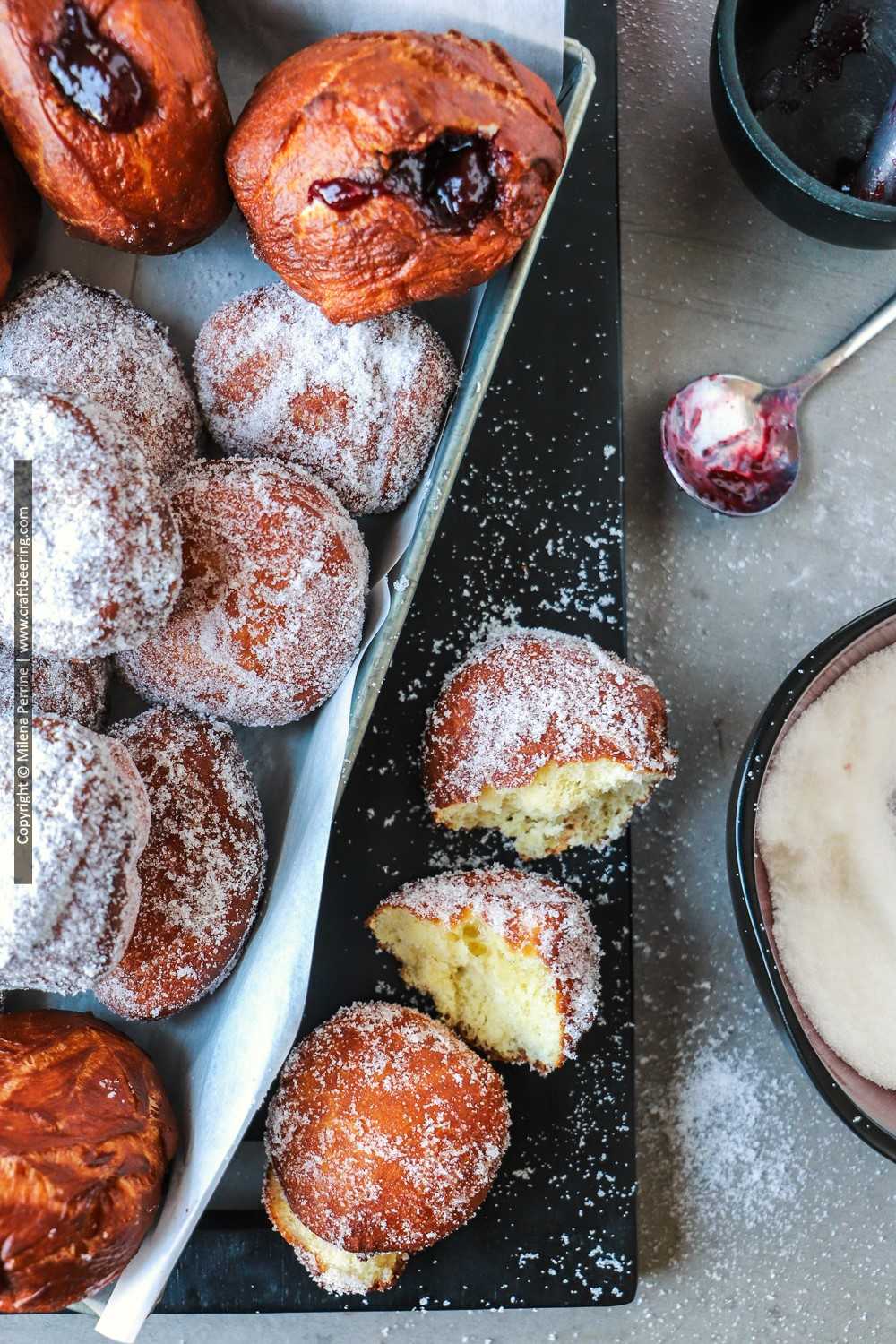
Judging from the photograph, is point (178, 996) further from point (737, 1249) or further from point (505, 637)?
point (737, 1249)

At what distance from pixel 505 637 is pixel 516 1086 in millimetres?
470

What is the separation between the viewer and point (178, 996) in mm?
1062

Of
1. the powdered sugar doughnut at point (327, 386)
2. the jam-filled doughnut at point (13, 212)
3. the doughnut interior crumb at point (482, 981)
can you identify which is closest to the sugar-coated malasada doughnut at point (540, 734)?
the doughnut interior crumb at point (482, 981)

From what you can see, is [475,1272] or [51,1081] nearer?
[51,1081]

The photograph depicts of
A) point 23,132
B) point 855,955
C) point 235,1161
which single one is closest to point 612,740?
point 855,955

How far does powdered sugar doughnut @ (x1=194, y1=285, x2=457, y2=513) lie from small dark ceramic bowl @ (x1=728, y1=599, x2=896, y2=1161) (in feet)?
1.41

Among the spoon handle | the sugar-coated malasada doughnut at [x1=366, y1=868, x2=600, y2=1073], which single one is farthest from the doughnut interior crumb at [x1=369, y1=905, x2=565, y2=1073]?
the spoon handle

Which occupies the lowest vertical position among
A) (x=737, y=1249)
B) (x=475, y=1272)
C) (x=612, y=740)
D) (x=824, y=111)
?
(x=737, y=1249)

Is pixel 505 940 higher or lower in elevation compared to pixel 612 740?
lower

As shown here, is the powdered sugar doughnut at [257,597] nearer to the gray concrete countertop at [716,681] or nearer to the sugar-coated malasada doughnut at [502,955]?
the sugar-coated malasada doughnut at [502,955]

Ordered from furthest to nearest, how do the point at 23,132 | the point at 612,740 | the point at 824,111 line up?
the point at 824,111 < the point at 612,740 < the point at 23,132

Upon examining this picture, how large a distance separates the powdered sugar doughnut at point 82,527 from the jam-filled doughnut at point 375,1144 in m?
0.47

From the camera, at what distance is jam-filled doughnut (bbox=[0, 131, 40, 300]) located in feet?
3.28

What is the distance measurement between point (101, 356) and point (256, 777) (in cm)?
42
